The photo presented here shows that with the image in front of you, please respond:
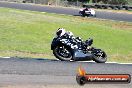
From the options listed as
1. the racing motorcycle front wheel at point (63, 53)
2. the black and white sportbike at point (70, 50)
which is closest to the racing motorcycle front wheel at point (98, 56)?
the black and white sportbike at point (70, 50)

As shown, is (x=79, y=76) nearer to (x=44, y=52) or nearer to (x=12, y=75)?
(x=12, y=75)

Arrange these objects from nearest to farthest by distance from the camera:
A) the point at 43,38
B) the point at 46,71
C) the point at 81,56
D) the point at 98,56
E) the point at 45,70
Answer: the point at 46,71
the point at 45,70
the point at 81,56
the point at 98,56
the point at 43,38

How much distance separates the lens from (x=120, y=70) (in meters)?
15.9

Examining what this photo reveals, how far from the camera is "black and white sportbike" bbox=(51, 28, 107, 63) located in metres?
17.3

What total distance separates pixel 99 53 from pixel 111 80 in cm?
1061

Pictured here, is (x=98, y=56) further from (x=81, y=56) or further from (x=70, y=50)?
(x=70, y=50)

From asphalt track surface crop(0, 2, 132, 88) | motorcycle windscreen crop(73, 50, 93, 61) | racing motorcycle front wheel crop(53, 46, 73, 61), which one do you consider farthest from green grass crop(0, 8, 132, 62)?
asphalt track surface crop(0, 2, 132, 88)

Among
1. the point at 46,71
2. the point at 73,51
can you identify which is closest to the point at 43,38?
the point at 73,51

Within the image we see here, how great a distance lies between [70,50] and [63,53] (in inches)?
13.4

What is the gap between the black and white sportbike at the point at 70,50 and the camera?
17.3 m

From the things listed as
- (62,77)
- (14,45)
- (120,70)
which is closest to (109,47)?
(14,45)

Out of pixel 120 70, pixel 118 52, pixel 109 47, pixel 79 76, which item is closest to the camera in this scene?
pixel 79 76

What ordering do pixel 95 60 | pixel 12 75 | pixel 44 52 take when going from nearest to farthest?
pixel 12 75 → pixel 95 60 → pixel 44 52

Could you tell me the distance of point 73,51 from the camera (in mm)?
17359
